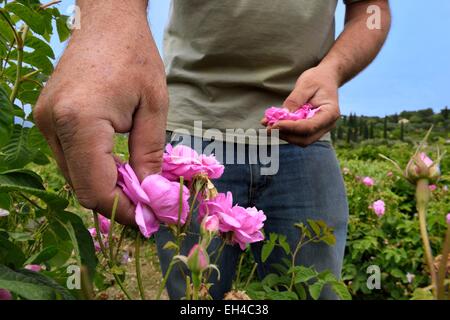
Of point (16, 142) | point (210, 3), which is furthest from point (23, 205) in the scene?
point (210, 3)

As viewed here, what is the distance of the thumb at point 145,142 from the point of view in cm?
62

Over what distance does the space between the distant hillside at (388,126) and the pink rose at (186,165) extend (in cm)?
1656

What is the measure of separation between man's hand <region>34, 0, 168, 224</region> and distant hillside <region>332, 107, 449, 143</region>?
16.6 meters

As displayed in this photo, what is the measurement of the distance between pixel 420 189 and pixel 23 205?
96 centimetres

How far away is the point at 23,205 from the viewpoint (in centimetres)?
120

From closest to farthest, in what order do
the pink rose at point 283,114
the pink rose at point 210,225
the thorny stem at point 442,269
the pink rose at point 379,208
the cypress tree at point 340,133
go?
the thorny stem at point 442,269 < the pink rose at point 210,225 < the pink rose at point 283,114 < the pink rose at point 379,208 < the cypress tree at point 340,133

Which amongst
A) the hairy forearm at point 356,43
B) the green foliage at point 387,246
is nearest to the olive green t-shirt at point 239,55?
the hairy forearm at point 356,43

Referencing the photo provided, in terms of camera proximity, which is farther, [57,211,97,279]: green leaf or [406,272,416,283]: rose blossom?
[406,272,416,283]: rose blossom

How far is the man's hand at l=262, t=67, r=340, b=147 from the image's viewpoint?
1.00m

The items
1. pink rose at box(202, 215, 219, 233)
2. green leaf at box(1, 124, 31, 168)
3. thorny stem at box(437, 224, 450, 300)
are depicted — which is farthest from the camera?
green leaf at box(1, 124, 31, 168)

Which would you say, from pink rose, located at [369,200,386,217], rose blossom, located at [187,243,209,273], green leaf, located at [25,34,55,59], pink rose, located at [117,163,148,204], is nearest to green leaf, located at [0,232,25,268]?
pink rose, located at [117,163,148,204]

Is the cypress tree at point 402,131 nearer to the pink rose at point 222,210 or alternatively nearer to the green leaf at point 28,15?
the green leaf at point 28,15

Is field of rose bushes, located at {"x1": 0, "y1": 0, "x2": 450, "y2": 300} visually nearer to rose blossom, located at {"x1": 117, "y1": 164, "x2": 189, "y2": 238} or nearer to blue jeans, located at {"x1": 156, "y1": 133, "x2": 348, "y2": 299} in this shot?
rose blossom, located at {"x1": 117, "y1": 164, "x2": 189, "y2": 238}
